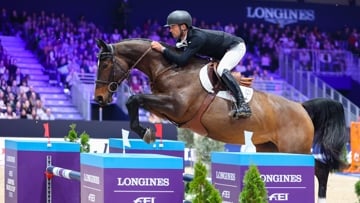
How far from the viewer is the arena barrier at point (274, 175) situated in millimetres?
4266

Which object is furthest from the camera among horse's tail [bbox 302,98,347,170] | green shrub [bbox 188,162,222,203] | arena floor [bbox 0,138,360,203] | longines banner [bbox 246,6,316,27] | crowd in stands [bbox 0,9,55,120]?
longines banner [bbox 246,6,316,27]

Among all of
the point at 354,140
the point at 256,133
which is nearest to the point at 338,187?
the point at 354,140

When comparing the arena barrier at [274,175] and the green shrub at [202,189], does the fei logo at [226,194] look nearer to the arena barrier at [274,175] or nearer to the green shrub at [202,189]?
the arena barrier at [274,175]

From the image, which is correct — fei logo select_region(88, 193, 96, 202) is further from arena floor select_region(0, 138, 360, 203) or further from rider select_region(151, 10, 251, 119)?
arena floor select_region(0, 138, 360, 203)

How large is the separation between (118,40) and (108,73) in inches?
638

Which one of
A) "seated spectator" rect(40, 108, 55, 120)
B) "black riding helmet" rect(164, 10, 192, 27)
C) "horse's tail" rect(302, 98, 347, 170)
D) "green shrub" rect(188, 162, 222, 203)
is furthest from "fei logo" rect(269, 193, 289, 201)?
"seated spectator" rect(40, 108, 55, 120)

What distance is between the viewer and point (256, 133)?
7.59 m

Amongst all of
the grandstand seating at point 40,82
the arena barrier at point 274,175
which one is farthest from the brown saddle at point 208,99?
the grandstand seating at point 40,82

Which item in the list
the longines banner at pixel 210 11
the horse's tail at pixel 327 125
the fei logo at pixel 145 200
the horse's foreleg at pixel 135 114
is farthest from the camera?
the longines banner at pixel 210 11

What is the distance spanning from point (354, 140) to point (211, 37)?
1028 cm

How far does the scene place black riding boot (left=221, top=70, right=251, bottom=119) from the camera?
7273mm

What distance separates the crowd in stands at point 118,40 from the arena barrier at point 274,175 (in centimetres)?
1456

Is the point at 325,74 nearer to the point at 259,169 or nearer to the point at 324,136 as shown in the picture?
the point at 324,136

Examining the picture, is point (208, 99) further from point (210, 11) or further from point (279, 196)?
point (210, 11)
